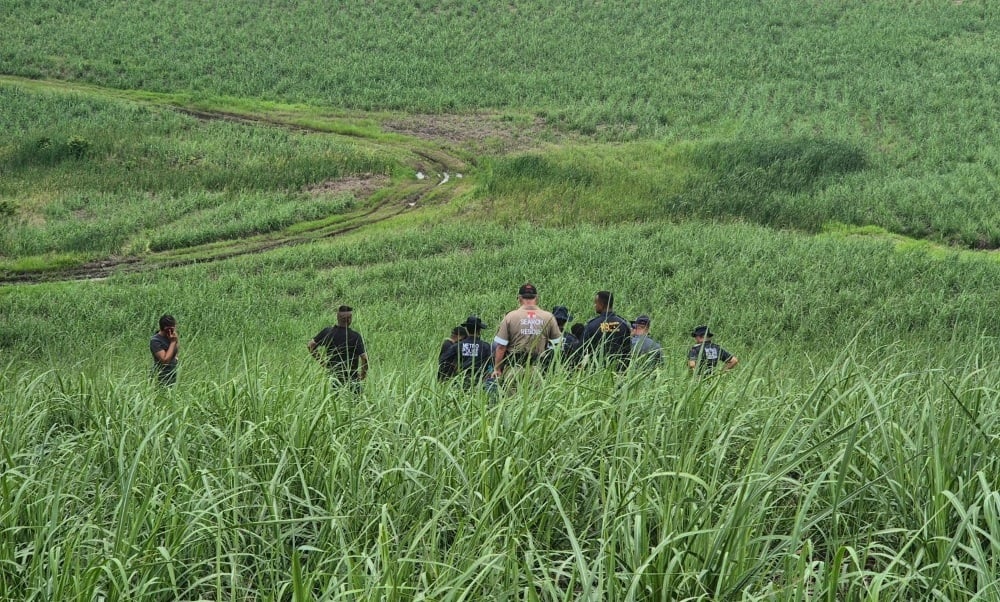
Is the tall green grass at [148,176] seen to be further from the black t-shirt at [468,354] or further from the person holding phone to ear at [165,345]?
the black t-shirt at [468,354]

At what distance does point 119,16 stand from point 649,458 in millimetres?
49316

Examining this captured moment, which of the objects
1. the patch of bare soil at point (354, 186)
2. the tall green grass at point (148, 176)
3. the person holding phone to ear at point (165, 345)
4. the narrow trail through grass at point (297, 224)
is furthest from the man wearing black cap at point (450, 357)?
the patch of bare soil at point (354, 186)

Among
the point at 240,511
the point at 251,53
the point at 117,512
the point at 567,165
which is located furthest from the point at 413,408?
the point at 251,53

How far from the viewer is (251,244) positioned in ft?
75.2

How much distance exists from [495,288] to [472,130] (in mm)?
16843

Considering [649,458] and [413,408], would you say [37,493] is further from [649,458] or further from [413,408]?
[649,458]

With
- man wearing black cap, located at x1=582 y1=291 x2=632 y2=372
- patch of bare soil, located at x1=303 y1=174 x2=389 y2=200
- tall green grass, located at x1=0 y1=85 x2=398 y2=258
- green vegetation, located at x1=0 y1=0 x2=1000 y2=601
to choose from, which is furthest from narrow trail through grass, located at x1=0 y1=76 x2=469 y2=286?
man wearing black cap, located at x1=582 y1=291 x2=632 y2=372

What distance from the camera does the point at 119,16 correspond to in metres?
47.7

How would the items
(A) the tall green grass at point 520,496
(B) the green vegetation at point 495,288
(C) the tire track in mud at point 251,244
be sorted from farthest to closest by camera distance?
(C) the tire track in mud at point 251,244 < (B) the green vegetation at point 495,288 < (A) the tall green grass at point 520,496

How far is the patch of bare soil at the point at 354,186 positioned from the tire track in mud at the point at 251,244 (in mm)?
564

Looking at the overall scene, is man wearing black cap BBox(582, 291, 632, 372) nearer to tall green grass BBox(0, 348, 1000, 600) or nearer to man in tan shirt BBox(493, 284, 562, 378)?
man in tan shirt BBox(493, 284, 562, 378)

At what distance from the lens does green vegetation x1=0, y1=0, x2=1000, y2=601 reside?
398 cm

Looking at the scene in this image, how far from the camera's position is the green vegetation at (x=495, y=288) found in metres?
3.98

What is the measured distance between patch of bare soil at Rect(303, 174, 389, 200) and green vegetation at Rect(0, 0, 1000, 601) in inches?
6.0
